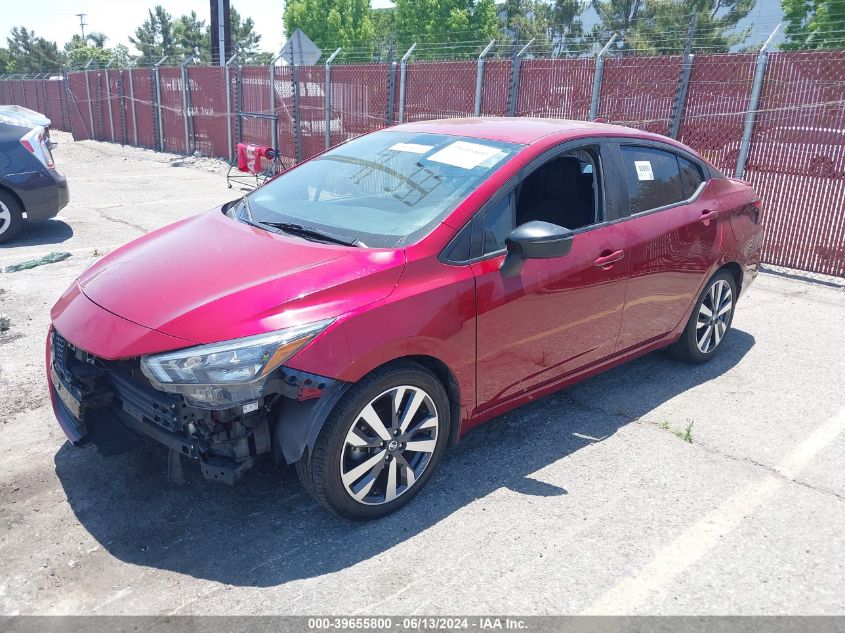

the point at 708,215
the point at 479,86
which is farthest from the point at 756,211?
the point at 479,86

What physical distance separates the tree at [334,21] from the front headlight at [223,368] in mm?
57918

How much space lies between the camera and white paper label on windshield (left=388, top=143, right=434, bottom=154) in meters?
3.90

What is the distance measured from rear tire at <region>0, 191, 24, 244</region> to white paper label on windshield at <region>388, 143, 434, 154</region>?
20.3ft

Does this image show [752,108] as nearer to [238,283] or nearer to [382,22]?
[238,283]

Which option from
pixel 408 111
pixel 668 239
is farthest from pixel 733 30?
pixel 668 239

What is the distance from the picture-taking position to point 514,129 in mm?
3979

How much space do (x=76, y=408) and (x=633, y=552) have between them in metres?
2.53

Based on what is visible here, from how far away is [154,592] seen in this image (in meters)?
2.68

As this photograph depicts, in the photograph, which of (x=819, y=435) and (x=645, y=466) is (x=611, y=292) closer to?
(x=645, y=466)

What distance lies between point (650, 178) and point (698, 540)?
2.25 metres

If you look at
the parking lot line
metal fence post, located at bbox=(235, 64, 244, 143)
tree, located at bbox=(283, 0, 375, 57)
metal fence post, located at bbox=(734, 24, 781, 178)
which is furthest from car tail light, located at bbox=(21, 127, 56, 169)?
tree, located at bbox=(283, 0, 375, 57)

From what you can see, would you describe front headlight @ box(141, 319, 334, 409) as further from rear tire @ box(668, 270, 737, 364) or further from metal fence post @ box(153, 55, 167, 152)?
metal fence post @ box(153, 55, 167, 152)

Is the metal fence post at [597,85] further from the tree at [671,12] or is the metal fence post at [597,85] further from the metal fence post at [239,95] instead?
the tree at [671,12]

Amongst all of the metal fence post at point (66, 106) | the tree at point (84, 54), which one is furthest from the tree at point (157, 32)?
the metal fence post at point (66, 106)
